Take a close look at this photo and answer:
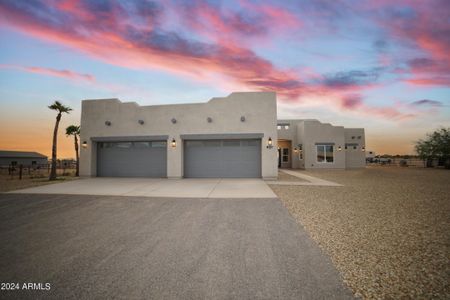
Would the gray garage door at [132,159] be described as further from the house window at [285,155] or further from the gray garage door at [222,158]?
the house window at [285,155]

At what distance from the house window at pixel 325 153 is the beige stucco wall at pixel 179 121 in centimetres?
1258

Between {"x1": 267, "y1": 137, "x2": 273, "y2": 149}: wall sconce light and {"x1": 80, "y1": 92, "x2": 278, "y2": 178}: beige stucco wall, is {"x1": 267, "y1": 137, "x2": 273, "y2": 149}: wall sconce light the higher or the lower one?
the lower one

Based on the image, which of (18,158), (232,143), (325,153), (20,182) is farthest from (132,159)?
(18,158)

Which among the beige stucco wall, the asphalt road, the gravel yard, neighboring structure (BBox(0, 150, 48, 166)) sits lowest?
the gravel yard

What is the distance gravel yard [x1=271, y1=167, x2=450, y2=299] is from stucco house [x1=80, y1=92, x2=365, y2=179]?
260 inches

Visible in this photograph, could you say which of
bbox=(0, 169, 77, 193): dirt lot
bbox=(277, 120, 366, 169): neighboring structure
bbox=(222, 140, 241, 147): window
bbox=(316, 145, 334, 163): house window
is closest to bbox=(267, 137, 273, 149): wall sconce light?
bbox=(222, 140, 241, 147): window

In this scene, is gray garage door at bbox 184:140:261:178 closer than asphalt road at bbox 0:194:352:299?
No

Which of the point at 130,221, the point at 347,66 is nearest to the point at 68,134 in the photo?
the point at 130,221

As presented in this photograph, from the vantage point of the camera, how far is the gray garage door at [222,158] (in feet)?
45.0

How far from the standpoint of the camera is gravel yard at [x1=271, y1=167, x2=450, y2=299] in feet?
8.41

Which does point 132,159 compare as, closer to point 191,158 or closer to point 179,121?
point 191,158

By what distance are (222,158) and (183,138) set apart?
10.1 ft

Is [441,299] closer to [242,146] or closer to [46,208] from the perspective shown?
[46,208]

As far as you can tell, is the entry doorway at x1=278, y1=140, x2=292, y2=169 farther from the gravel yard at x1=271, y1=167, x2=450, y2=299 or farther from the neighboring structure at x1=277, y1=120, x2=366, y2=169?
the gravel yard at x1=271, y1=167, x2=450, y2=299
